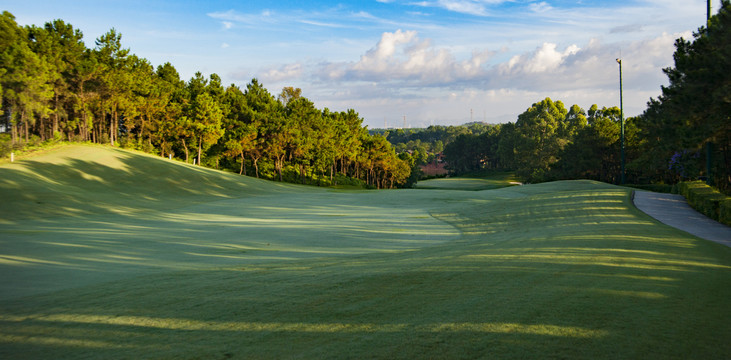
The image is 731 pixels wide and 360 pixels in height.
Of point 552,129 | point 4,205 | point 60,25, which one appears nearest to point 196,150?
point 60,25

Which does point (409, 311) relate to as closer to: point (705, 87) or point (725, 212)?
point (725, 212)

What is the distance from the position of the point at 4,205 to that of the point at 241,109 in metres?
49.9

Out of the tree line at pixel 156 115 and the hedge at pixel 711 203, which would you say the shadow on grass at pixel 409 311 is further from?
the tree line at pixel 156 115

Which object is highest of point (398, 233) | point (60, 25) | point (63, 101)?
point (60, 25)

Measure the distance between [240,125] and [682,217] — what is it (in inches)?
2300

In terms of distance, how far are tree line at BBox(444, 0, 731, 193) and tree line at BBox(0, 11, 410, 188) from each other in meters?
31.9

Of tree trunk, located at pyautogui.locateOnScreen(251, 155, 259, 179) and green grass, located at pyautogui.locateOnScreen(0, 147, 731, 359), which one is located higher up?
tree trunk, located at pyautogui.locateOnScreen(251, 155, 259, 179)

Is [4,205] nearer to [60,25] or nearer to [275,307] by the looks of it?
[275,307]

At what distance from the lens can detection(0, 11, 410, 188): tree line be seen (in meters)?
42.6

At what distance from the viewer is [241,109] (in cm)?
6638

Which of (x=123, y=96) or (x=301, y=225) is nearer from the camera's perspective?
(x=301, y=225)

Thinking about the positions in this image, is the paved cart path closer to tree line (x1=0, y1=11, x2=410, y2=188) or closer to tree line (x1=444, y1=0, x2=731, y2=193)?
tree line (x1=444, y1=0, x2=731, y2=193)

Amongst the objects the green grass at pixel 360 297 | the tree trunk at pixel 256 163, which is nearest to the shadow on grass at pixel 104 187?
the green grass at pixel 360 297

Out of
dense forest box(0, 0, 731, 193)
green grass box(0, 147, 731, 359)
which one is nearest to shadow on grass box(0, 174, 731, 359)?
green grass box(0, 147, 731, 359)
